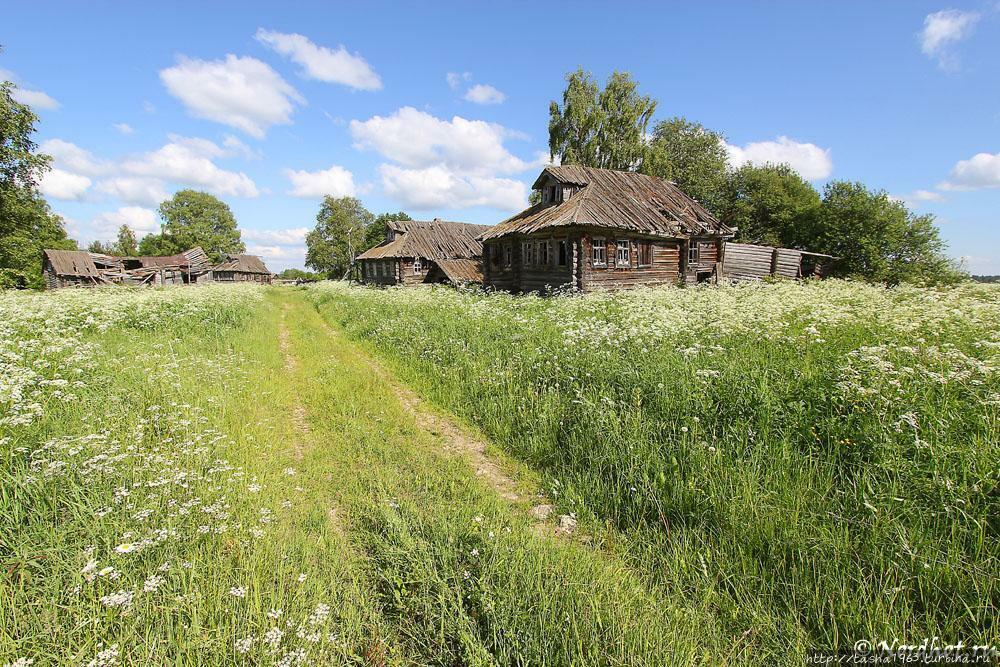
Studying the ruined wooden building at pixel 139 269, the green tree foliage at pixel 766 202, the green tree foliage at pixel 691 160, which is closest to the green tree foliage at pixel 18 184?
the ruined wooden building at pixel 139 269

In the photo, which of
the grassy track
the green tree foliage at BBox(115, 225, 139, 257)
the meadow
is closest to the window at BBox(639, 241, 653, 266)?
the meadow

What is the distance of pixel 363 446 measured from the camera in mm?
5043

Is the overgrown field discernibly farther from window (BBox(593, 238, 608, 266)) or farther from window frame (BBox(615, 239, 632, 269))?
window frame (BBox(615, 239, 632, 269))

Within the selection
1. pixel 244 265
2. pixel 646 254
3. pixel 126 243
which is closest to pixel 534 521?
pixel 646 254

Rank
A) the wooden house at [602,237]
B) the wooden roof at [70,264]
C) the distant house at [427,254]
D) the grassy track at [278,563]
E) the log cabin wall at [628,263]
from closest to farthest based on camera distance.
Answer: the grassy track at [278,563] → the wooden house at [602,237] → the log cabin wall at [628,263] → the distant house at [427,254] → the wooden roof at [70,264]

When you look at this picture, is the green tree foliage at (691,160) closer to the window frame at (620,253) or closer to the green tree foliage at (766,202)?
the green tree foliage at (766,202)

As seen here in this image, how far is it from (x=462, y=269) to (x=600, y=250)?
1570cm

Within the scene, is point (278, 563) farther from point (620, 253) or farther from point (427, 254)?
point (427, 254)

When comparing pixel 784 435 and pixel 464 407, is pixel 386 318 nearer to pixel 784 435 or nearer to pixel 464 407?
pixel 464 407

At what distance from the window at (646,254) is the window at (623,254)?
1092 millimetres

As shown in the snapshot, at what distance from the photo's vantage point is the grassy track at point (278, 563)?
2.19 m

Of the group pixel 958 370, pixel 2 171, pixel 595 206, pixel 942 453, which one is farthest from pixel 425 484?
pixel 2 171

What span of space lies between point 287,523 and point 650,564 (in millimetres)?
2904

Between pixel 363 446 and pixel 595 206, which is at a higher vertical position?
pixel 595 206
